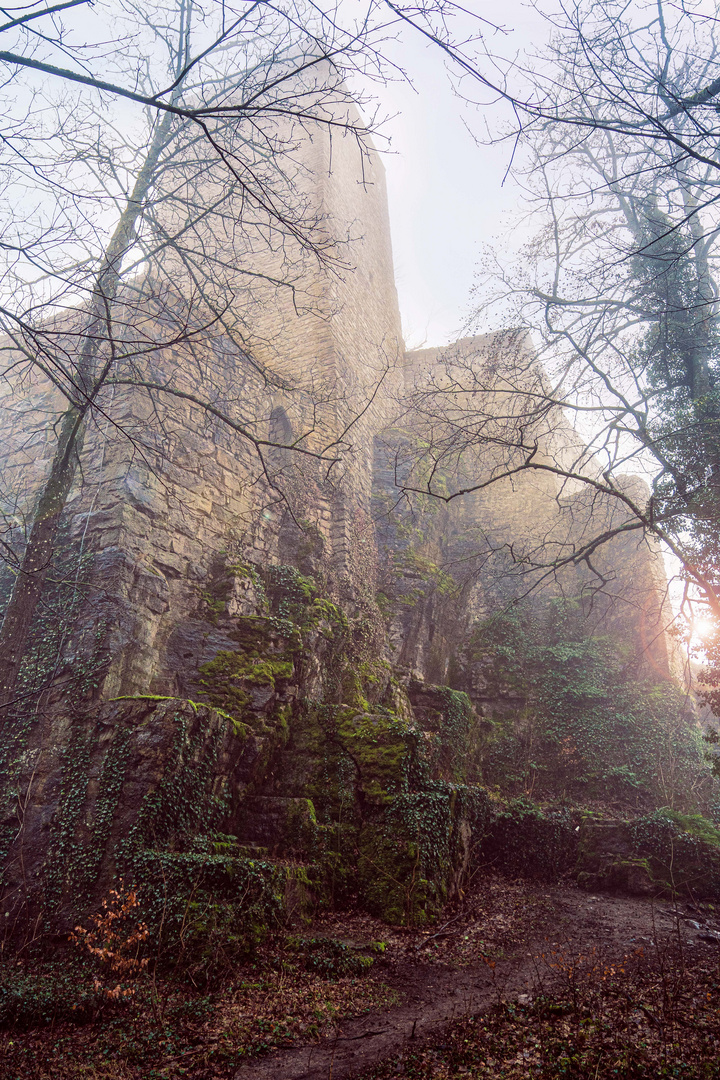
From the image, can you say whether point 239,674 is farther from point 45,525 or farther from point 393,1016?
point 393,1016

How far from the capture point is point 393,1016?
3688mm

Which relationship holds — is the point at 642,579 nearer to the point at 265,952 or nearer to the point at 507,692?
the point at 507,692

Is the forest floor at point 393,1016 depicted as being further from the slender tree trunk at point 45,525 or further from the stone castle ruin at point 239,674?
the slender tree trunk at point 45,525

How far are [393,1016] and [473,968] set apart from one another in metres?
1.09

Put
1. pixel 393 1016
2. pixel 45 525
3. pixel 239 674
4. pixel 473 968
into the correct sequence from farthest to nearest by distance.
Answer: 1. pixel 239 674
2. pixel 45 525
3. pixel 473 968
4. pixel 393 1016

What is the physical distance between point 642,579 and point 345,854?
31.7ft

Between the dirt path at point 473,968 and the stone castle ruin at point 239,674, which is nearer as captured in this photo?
the dirt path at point 473,968

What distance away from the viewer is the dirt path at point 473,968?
125 inches

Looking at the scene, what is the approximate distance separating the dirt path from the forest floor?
17 millimetres

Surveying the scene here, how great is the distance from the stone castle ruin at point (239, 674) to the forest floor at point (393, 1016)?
543 millimetres

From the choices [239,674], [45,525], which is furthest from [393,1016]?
[45,525]

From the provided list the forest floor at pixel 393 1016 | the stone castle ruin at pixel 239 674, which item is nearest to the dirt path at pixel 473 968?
the forest floor at pixel 393 1016

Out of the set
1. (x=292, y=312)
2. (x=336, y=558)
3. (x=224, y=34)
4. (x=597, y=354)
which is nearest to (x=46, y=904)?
(x=224, y=34)

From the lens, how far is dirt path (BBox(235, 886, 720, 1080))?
317 cm
